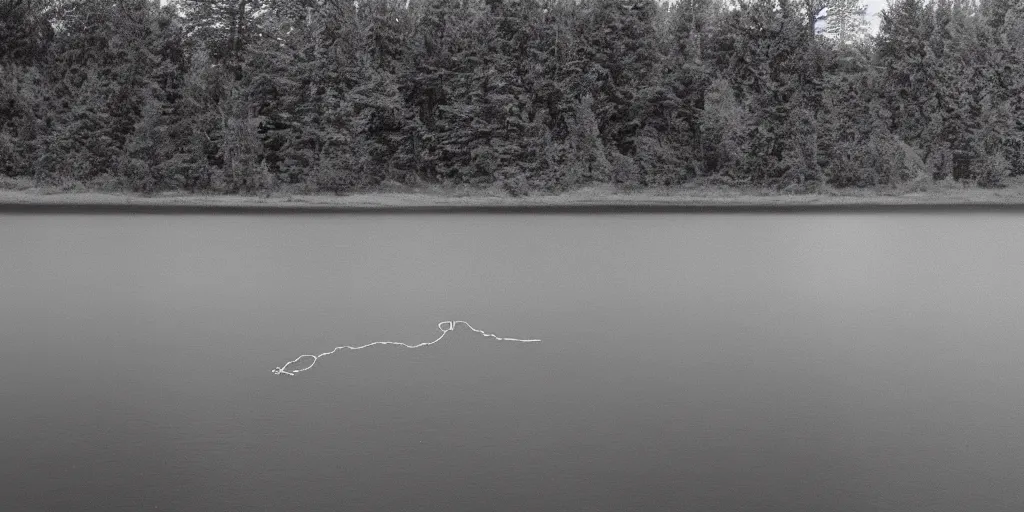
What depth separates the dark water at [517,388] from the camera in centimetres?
504

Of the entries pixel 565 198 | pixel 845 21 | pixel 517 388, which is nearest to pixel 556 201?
pixel 565 198

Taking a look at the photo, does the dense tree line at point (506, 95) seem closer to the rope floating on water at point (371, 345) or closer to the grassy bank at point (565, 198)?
the grassy bank at point (565, 198)

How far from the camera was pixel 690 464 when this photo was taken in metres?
5.34

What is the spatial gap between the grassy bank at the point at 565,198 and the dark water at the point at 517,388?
756 inches

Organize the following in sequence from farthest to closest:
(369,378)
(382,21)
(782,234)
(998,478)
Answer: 1. (382,21)
2. (782,234)
3. (369,378)
4. (998,478)

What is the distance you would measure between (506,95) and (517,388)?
98.7 feet

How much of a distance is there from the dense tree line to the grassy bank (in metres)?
0.47

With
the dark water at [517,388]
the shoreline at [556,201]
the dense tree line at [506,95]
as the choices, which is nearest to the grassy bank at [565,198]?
the shoreline at [556,201]

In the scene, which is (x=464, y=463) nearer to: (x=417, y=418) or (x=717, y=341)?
(x=417, y=418)

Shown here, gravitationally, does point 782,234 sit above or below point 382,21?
below

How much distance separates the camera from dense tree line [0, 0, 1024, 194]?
3638 centimetres

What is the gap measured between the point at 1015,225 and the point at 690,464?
78.1 feet

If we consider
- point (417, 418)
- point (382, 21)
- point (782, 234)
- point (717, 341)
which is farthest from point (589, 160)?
point (417, 418)

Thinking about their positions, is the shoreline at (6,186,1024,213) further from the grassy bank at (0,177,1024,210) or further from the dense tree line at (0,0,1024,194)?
the dense tree line at (0,0,1024,194)
